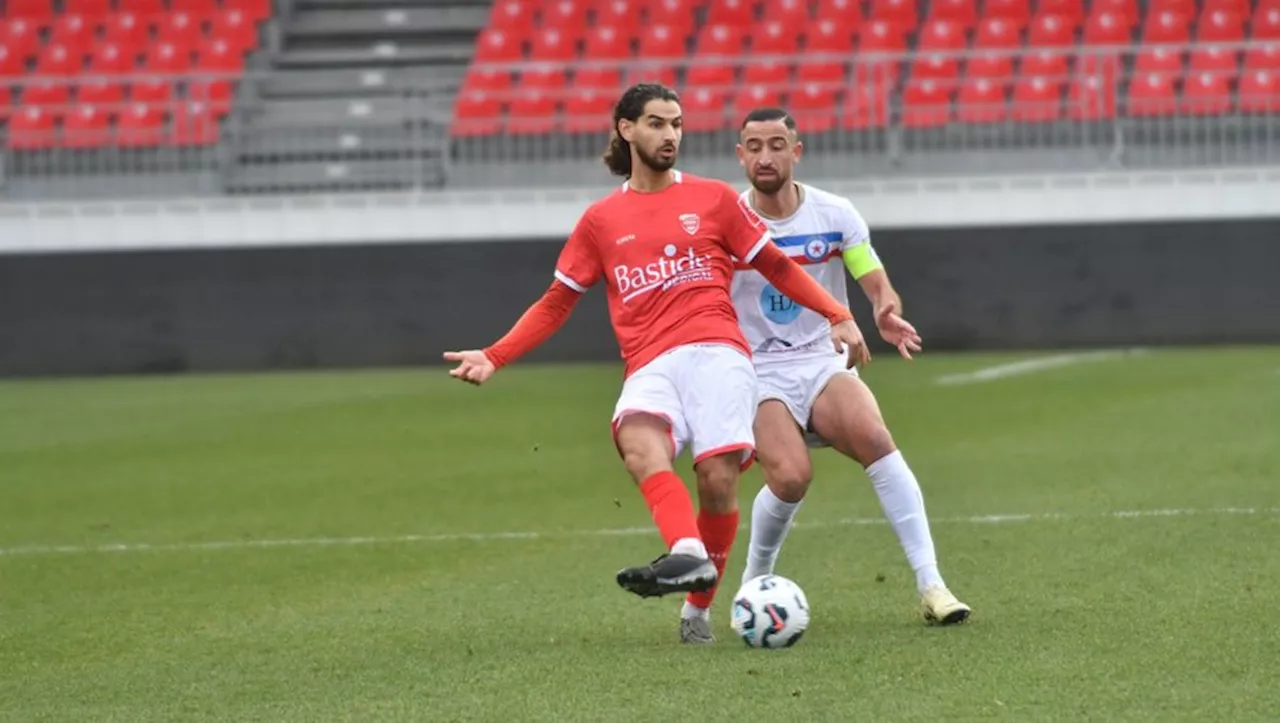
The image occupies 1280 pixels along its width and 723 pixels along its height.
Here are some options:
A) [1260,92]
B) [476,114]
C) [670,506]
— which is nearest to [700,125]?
[476,114]

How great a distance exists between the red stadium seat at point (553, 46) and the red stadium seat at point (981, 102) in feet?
16.7

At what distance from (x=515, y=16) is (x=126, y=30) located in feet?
15.6

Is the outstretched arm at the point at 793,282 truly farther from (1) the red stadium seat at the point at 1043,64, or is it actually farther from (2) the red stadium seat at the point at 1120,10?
(2) the red stadium seat at the point at 1120,10

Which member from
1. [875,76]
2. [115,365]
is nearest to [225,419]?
[115,365]

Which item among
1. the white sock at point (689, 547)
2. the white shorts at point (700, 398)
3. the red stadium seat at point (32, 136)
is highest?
the white shorts at point (700, 398)

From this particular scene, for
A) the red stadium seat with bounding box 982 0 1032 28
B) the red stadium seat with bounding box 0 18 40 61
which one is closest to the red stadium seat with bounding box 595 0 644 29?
the red stadium seat with bounding box 982 0 1032 28

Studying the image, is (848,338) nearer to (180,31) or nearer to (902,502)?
(902,502)

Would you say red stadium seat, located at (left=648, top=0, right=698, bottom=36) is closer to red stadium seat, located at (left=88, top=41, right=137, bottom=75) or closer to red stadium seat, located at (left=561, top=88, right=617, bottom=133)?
red stadium seat, located at (left=561, top=88, right=617, bottom=133)

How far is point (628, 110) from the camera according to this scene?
22.8 feet

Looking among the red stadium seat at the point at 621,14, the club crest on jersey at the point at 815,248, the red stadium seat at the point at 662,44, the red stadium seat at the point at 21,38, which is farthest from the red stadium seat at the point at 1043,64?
the club crest on jersey at the point at 815,248

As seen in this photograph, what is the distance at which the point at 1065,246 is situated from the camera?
68.7ft

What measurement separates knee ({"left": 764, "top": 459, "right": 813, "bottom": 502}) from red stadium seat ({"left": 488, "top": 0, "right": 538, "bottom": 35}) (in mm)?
18396

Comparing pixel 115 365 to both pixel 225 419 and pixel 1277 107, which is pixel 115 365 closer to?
pixel 225 419

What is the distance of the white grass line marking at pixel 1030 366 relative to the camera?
1829cm
